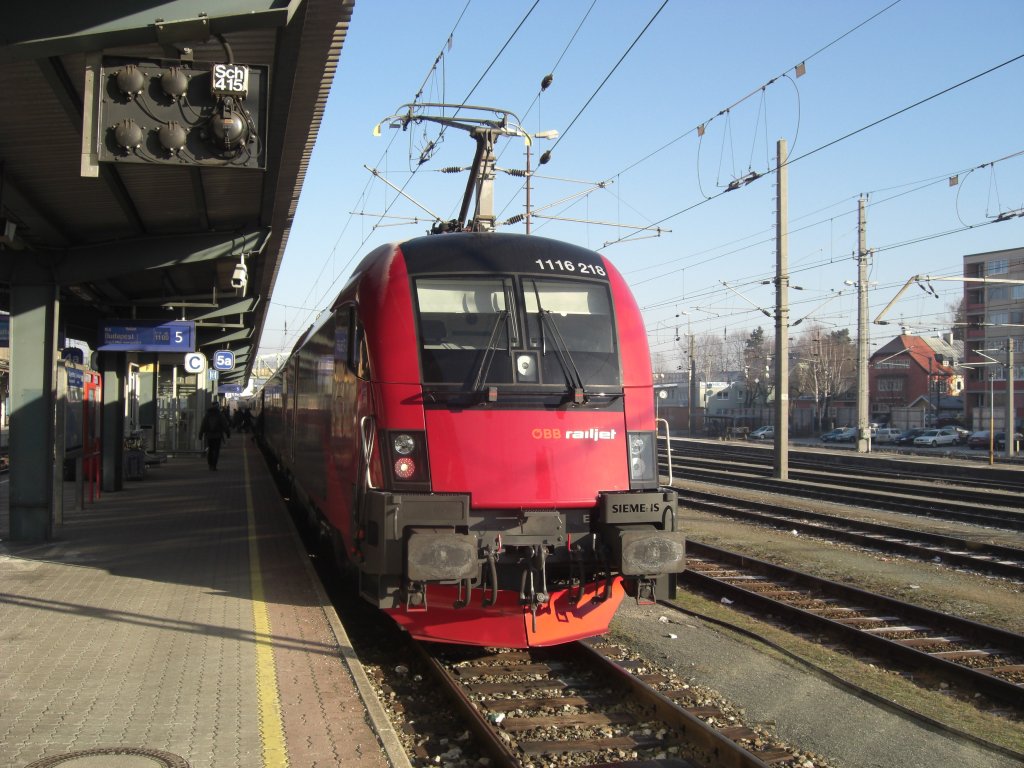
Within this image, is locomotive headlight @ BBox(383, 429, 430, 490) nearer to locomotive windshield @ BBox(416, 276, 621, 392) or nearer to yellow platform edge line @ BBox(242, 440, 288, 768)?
locomotive windshield @ BBox(416, 276, 621, 392)

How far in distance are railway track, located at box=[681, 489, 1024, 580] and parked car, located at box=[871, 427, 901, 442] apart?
1658 inches

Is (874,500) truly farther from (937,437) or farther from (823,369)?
(823,369)

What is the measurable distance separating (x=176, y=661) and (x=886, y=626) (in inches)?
250

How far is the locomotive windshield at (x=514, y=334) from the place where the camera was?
714 cm

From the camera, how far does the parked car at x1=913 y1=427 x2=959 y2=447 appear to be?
52812 mm

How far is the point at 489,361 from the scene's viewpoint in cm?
717

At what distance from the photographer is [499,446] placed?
6879 mm

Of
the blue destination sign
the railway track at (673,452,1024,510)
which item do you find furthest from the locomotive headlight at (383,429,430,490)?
the railway track at (673,452,1024,510)

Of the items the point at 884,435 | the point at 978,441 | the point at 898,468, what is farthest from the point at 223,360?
the point at 884,435

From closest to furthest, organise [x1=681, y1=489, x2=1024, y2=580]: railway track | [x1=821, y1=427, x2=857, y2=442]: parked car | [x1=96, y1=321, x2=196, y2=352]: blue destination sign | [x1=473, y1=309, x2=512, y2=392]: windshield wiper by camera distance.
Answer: [x1=473, y1=309, x2=512, y2=392]: windshield wiper < [x1=681, y1=489, x2=1024, y2=580]: railway track < [x1=96, y1=321, x2=196, y2=352]: blue destination sign < [x1=821, y1=427, x2=857, y2=442]: parked car

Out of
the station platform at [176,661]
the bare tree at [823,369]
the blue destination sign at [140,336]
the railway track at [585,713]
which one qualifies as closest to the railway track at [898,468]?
the blue destination sign at [140,336]

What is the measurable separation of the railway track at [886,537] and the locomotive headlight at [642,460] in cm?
661

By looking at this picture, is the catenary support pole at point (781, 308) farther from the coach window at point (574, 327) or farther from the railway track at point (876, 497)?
the coach window at point (574, 327)

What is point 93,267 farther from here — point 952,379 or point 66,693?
point 952,379
